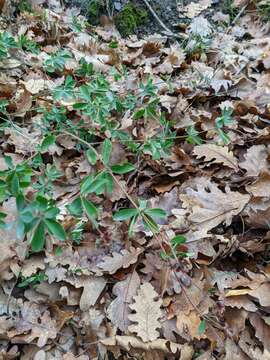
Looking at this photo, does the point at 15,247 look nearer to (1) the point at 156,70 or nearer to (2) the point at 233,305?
(2) the point at 233,305

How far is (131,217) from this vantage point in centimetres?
203

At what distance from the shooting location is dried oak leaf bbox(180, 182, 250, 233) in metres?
2.00

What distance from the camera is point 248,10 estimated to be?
12.0 feet

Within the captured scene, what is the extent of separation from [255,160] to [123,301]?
1.04 metres

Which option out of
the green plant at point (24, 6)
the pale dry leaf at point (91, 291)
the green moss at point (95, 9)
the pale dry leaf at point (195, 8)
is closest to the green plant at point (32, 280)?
the pale dry leaf at point (91, 291)

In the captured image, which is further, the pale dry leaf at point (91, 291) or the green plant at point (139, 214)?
the pale dry leaf at point (91, 291)

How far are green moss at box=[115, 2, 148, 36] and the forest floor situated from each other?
68cm

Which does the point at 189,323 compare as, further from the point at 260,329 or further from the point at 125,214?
the point at 125,214

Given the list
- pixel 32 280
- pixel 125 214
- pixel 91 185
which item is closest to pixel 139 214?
pixel 125 214

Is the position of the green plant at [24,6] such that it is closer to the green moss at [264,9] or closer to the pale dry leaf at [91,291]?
the green moss at [264,9]

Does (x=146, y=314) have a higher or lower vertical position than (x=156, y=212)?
lower

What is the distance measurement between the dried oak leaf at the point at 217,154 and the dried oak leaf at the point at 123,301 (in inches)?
30.4

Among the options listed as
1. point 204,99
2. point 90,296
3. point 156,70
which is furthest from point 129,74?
point 90,296

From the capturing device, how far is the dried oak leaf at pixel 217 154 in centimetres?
222
